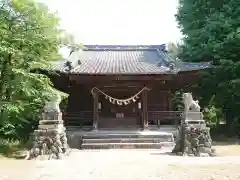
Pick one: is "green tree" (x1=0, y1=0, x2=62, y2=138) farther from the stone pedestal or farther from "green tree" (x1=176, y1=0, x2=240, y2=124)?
"green tree" (x1=176, y1=0, x2=240, y2=124)

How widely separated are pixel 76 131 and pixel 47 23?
758cm

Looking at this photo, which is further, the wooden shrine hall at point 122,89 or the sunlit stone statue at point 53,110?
the wooden shrine hall at point 122,89

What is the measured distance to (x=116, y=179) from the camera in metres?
7.66

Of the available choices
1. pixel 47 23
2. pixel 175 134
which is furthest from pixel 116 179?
pixel 175 134

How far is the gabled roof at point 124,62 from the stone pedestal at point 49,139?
540 cm

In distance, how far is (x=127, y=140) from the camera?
1659cm

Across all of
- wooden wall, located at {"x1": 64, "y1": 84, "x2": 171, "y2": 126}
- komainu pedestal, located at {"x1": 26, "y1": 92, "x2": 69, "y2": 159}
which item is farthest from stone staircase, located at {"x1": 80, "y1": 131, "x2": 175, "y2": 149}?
komainu pedestal, located at {"x1": 26, "y1": 92, "x2": 69, "y2": 159}

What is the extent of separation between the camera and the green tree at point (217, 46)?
1948 centimetres

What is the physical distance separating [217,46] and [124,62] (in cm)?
621

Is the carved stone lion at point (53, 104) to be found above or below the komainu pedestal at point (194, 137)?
above

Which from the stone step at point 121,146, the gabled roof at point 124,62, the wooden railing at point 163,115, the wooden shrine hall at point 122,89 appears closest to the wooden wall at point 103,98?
the wooden shrine hall at point 122,89

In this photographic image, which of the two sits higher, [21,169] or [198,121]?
A: [198,121]

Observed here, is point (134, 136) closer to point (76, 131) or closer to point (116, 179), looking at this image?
point (76, 131)

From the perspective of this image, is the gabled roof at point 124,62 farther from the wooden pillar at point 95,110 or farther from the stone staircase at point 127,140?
the stone staircase at point 127,140
